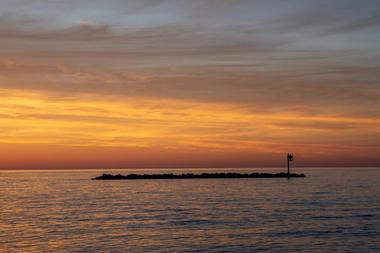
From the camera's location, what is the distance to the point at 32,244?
111 feet

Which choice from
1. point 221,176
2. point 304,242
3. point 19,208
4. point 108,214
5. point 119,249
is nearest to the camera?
point 119,249

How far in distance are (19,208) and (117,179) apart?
348ft

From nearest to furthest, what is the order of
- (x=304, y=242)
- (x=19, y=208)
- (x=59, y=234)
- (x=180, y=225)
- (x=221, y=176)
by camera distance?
(x=304, y=242) → (x=59, y=234) → (x=180, y=225) → (x=19, y=208) → (x=221, y=176)

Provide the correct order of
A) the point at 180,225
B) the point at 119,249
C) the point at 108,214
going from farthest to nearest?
the point at 108,214 → the point at 180,225 → the point at 119,249

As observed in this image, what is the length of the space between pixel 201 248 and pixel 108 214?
21.9 m

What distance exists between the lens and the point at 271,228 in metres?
40.3

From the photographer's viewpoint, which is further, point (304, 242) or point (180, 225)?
point (180, 225)

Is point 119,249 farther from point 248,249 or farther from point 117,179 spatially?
→ point 117,179

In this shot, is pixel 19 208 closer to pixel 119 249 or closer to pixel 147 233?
pixel 147 233

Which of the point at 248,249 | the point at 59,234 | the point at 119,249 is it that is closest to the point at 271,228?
the point at 248,249

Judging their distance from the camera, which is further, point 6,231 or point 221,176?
point 221,176

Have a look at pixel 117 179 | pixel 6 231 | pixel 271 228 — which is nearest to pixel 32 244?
pixel 6 231

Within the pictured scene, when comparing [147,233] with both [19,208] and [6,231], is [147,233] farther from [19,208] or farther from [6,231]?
[19,208]

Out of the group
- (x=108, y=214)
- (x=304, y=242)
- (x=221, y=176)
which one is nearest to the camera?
(x=304, y=242)
